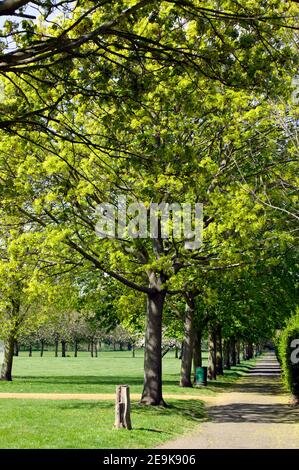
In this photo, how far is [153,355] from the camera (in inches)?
719

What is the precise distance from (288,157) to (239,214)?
3538 millimetres

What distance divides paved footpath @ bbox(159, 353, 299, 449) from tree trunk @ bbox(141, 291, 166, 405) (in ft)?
5.93

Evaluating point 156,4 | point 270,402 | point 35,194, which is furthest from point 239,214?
point 270,402

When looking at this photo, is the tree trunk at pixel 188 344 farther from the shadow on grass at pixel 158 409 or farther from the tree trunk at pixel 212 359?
the tree trunk at pixel 212 359

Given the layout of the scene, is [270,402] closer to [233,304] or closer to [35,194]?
[233,304]

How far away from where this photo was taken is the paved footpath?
1167 cm

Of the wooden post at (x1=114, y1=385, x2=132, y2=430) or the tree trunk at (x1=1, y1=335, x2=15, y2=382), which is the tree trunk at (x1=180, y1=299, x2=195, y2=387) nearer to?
the tree trunk at (x1=1, y1=335, x2=15, y2=382)

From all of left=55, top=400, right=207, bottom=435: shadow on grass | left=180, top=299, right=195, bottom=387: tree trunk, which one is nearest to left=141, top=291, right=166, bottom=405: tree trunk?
left=55, top=400, right=207, bottom=435: shadow on grass

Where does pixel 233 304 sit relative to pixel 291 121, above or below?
below

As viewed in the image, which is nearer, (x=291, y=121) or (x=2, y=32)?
(x=2, y=32)

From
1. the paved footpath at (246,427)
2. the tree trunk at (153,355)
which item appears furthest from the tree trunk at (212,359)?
the tree trunk at (153,355)

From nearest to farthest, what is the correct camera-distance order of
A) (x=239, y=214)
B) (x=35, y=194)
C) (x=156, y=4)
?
(x=156, y=4) < (x=239, y=214) < (x=35, y=194)
